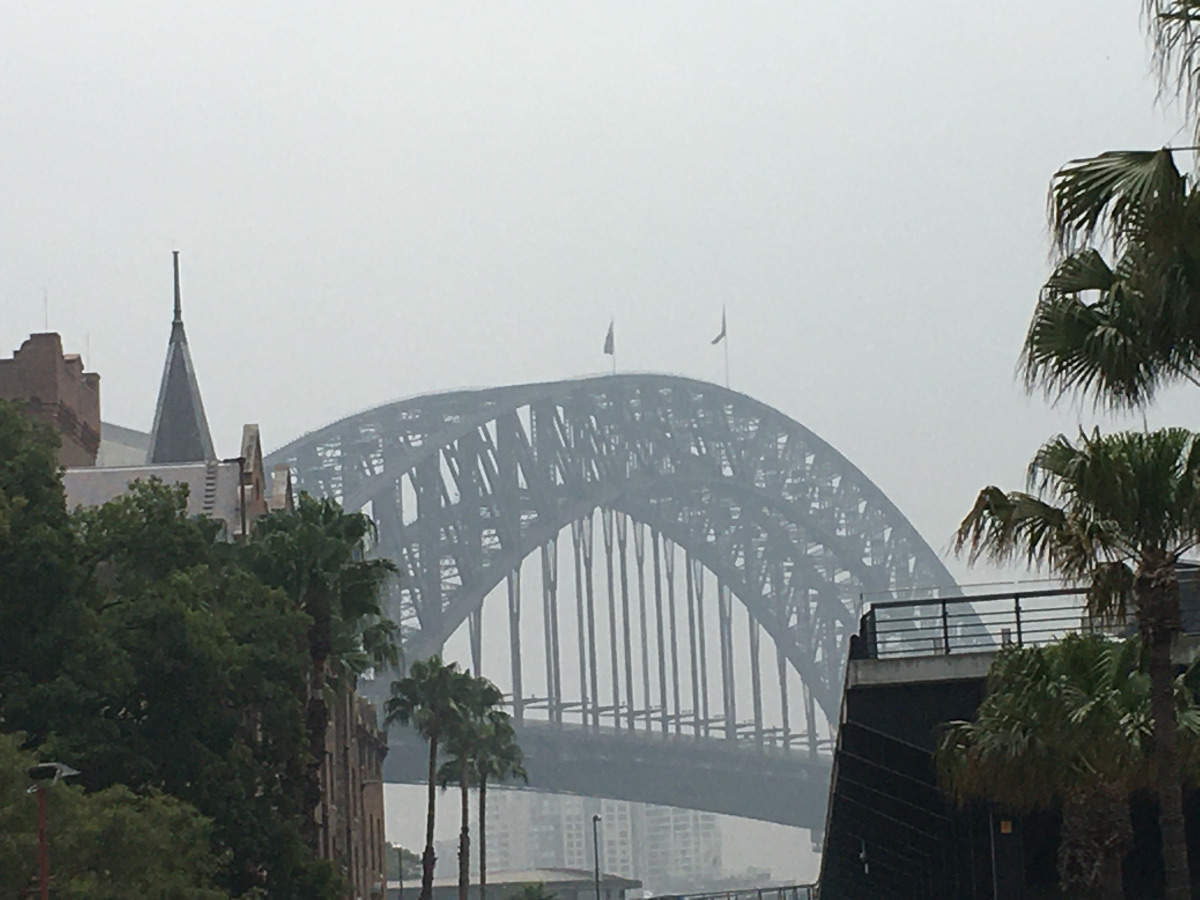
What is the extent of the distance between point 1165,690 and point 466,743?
6482cm

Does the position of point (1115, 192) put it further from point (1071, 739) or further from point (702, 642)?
point (702, 642)

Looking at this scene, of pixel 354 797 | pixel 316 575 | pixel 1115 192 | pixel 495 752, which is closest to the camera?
pixel 1115 192

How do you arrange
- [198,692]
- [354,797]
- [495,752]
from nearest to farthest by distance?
[198,692] < [354,797] < [495,752]

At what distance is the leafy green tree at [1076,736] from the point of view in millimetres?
28344

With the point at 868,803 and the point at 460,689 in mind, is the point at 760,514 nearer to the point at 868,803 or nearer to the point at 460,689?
the point at 460,689

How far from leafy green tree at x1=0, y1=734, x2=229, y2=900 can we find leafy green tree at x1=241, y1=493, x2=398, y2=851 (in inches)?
409

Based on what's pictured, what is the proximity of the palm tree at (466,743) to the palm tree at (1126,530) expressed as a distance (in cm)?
6245

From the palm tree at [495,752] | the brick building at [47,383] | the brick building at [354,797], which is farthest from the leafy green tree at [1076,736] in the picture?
the palm tree at [495,752]

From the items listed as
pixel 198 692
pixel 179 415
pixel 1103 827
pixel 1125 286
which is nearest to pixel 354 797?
pixel 179 415

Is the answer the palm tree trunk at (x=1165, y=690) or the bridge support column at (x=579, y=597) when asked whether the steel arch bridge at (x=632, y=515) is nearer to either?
the bridge support column at (x=579, y=597)

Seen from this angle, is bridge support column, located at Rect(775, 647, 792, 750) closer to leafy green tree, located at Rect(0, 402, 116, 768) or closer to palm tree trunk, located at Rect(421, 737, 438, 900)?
palm tree trunk, located at Rect(421, 737, 438, 900)

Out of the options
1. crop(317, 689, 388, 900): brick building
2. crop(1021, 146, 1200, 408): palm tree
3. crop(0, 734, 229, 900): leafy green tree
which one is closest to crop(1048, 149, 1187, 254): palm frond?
crop(1021, 146, 1200, 408): palm tree

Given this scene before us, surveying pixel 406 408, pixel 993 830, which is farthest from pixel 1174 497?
pixel 406 408

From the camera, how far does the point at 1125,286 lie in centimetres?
1989
